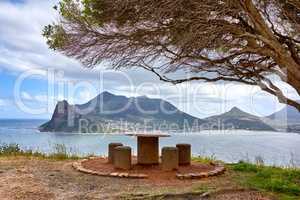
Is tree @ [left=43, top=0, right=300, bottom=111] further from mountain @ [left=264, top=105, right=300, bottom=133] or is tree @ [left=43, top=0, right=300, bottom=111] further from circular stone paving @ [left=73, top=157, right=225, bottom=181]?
mountain @ [left=264, top=105, right=300, bottom=133]

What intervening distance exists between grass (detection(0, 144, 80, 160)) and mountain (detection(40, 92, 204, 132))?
51.0 inches

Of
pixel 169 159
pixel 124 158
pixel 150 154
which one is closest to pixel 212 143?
pixel 150 154

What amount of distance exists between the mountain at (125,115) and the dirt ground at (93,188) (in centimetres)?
328

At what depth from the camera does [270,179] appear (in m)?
7.77

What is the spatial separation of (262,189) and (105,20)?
140 inches

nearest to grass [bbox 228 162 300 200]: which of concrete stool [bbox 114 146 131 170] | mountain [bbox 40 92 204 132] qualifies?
concrete stool [bbox 114 146 131 170]

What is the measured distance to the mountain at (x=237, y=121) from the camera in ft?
37.7

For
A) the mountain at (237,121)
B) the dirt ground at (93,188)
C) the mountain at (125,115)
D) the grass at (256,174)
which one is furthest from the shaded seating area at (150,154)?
the mountain at (237,121)

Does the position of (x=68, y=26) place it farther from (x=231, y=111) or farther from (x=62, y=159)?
(x=231, y=111)

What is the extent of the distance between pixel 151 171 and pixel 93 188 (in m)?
1.79

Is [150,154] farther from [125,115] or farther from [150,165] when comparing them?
[125,115]

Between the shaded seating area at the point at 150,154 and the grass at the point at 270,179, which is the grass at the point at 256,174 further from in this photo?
the shaded seating area at the point at 150,154

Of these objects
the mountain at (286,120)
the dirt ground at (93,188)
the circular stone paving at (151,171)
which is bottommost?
the dirt ground at (93,188)

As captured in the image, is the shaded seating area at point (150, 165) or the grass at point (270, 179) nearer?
the grass at point (270, 179)
